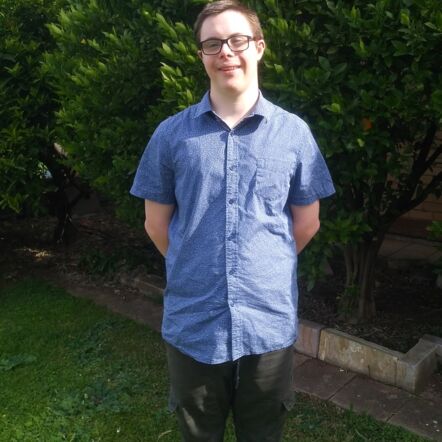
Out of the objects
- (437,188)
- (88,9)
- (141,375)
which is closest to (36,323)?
(141,375)

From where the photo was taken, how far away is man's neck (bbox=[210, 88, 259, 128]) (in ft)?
6.93

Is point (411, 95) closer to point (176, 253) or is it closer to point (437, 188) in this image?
point (437, 188)

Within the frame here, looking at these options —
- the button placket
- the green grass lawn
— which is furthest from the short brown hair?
the green grass lawn

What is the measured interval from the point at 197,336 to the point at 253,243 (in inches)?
16.4

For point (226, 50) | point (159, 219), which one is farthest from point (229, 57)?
point (159, 219)

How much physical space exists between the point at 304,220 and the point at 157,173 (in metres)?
0.64

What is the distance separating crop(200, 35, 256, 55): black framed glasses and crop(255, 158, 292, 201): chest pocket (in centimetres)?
41

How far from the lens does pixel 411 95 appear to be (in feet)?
9.16

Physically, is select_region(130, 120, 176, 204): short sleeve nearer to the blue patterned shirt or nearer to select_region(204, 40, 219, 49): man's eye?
the blue patterned shirt

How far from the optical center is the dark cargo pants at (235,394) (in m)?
2.27

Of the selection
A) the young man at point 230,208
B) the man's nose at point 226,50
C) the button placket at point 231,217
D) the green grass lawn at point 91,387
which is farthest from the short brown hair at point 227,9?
the green grass lawn at point 91,387

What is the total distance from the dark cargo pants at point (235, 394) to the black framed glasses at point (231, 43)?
1.16 m

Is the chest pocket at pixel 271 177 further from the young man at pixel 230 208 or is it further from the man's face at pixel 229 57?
the man's face at pixel 229 57

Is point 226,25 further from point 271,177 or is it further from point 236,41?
point 271,177
